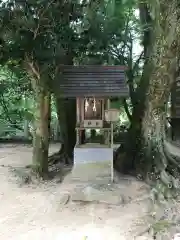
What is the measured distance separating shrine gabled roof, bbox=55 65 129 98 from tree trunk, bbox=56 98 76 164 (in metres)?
2.19

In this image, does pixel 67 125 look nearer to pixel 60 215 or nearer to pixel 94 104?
pixel 94 104

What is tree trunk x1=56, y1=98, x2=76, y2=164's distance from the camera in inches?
364

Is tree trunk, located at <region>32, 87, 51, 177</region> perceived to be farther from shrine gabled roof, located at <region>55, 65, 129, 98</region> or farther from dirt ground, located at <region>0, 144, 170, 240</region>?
shrine gabled roof, located at <region>55, 65, 129, 98</region>

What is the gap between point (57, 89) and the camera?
6875mm

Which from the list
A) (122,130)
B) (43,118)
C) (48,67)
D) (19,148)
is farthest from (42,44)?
(122,130)

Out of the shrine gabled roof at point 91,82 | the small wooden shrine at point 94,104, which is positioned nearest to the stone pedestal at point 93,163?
the small wooden shrine at point 94,104

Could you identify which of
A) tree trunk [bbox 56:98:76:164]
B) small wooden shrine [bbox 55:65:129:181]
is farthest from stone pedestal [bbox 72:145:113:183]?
tree trunk [bbox 56:98:76:164]

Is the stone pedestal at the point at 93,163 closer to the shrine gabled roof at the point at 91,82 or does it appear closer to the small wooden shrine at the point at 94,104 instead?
the small wooden shrine at the point at 94,104

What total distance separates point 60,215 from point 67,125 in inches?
138

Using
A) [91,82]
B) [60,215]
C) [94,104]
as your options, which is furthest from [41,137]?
[60,215]

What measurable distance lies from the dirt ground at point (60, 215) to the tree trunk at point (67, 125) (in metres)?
1.72

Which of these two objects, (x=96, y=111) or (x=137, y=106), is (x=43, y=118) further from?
(x=137, y=106)

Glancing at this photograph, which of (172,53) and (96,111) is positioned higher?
(172,53)

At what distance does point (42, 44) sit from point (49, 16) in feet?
2.05
